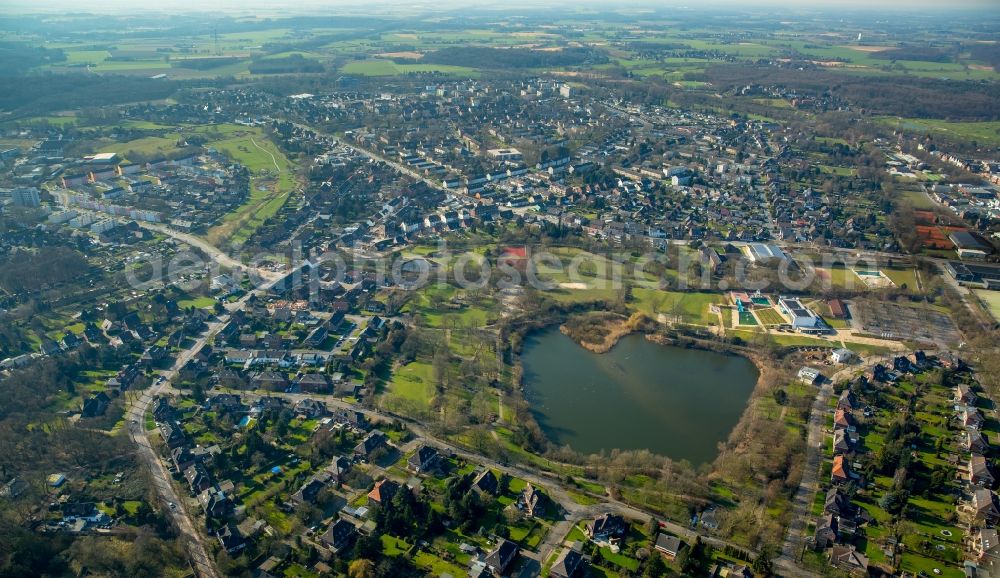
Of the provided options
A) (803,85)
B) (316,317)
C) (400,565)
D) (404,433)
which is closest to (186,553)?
(400,565)

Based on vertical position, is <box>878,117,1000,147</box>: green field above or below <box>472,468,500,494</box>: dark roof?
above

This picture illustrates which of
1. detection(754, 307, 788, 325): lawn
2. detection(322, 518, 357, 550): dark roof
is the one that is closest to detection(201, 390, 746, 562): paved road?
detection(322, 518, 357, 550): dark roof

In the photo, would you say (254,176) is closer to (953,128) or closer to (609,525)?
(609,525)

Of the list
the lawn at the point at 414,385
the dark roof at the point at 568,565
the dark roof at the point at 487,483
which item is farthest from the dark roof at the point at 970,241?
the dark roof at the point at 568,565

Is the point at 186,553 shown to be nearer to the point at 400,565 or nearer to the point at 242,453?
the point at 242,453

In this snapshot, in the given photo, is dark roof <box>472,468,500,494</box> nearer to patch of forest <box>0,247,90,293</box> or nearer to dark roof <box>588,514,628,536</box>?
dark roof <box>588,514,628,536</box>

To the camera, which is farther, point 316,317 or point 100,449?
point 316,317

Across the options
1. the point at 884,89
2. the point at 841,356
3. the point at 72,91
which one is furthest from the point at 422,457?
the point at 884,89

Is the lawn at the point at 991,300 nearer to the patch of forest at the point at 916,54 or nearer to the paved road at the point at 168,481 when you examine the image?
the paved road at the point at 168,481

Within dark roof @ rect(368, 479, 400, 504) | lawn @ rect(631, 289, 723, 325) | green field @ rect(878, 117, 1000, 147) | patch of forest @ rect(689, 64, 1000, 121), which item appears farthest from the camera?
patch of forest @ rect(689, 64, 1000, 121)
